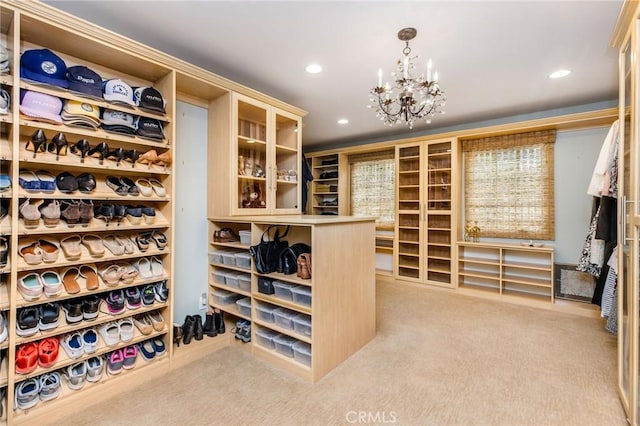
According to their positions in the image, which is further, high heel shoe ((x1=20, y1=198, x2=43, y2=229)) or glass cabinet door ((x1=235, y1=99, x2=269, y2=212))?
glass cabinet door ((x1=235, y1=99, x2=269, y2=212))

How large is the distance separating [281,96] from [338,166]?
2.35 meters

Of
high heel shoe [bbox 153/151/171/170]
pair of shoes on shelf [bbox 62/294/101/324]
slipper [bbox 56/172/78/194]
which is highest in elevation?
high heel shoe [bbox 153/151/171/170]

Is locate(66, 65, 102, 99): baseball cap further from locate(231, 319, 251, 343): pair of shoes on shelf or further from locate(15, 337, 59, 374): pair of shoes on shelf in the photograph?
locate(231, 319, 251, 343): pair of shoes on shelf

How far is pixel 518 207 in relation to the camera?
401 centimetres

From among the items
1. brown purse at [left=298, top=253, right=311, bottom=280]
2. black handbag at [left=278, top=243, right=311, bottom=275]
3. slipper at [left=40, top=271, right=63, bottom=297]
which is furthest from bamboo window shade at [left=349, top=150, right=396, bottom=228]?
slipper at [left=40, top=271, right=63, bottom=297]

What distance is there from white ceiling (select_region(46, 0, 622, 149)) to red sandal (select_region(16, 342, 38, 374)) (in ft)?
6.64

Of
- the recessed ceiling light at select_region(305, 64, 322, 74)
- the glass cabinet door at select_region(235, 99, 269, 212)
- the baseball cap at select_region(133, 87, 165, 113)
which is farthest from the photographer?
the glass cabinet door at select_region(235, 99, 269, 212)

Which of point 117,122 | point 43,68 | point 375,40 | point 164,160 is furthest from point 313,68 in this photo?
point 43,68

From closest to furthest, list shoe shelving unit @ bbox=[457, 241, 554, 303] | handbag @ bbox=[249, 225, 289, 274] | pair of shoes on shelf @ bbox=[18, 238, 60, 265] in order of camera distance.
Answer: pair of shoes on shelf @ bbox=[18, 238, 60, 265] < handbag @ bbox=[249, 225, 289, 274] < shoe shelving unit @ bbox=[457, 241, 554, 303]

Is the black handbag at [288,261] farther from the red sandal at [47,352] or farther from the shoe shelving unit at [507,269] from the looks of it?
the shoe shelving unit at [507,269]

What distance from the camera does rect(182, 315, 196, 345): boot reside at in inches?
97.0

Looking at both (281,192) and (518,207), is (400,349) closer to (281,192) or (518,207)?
(281,192)

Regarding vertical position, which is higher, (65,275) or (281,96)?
(281,96)

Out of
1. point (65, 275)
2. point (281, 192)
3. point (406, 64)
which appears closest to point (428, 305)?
point (281, 192)
